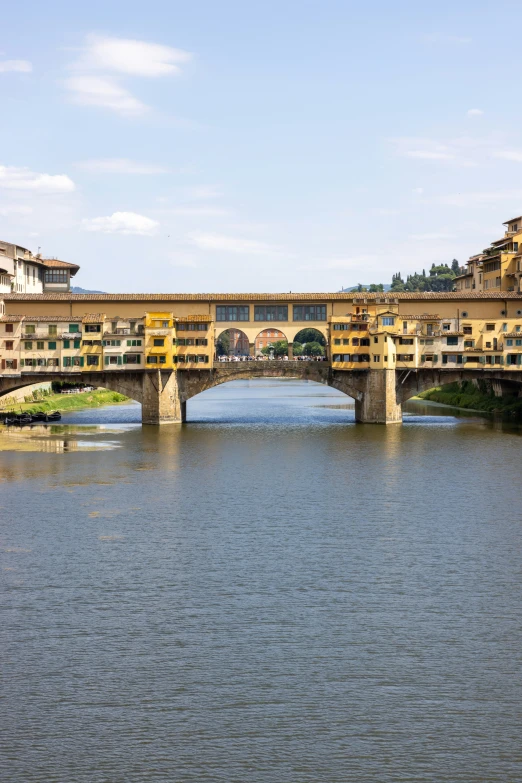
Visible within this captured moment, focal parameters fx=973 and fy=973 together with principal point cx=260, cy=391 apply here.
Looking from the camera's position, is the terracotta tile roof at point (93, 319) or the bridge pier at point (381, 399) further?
the terracotta tile roof at point (93, 319)

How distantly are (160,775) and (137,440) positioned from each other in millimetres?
56959

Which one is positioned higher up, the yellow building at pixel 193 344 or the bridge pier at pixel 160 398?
the yellow building at pixel 193 344

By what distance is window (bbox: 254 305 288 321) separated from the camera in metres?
95.6

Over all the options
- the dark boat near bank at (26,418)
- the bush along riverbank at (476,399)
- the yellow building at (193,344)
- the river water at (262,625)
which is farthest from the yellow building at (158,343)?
the bush along riverbank at (476,399)

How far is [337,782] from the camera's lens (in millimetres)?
21984

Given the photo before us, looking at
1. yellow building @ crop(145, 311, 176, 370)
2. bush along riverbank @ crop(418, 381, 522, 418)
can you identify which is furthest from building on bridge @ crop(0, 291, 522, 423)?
bush along riverbank @ crop(418, 381, 522, 418)

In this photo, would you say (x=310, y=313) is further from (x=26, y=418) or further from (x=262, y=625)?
(x=262, y=625)

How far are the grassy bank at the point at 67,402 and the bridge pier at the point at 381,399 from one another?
34.2 m

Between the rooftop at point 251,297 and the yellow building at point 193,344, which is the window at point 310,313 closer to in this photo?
the rooftop at point 251,297

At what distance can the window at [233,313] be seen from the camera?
314 ft

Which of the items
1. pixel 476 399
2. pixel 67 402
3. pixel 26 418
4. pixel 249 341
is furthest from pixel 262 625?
pixel 67 402

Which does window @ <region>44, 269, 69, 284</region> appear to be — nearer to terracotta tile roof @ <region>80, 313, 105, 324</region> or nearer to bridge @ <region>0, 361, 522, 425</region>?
terracotta tile roof @ <region>80, 313, 105, 324</region>

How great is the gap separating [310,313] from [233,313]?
759 cm

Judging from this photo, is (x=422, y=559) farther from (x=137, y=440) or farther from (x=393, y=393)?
(x=393, y=393)
